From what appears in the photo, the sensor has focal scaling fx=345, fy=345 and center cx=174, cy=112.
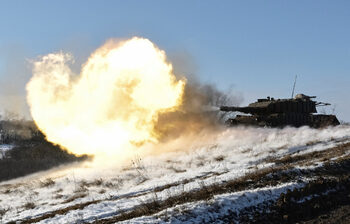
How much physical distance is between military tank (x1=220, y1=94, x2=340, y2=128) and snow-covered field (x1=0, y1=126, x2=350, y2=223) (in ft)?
3.85

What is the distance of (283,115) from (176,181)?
16179mm

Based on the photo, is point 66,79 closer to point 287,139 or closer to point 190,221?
point 287,139

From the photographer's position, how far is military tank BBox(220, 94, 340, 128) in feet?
96.7

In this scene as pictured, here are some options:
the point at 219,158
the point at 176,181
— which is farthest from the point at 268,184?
the point at 219,158

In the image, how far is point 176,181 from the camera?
54.0 feet

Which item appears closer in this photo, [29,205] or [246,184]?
[246,184]

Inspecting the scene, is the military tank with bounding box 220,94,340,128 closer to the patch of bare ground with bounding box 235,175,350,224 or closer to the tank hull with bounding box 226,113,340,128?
the tank hull with bounding box 226,113,340,128

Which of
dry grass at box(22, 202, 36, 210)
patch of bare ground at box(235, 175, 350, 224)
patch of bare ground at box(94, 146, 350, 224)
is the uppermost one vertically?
dry grass at box(22, 202, 36, 210)

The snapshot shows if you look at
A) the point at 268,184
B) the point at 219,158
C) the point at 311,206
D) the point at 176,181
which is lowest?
the point at 311,206

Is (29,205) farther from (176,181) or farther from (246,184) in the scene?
(246,184)

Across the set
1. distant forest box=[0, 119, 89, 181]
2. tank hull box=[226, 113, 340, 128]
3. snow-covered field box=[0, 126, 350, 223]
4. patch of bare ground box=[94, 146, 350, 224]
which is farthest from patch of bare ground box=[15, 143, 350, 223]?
distant forest box=[0, 119, 89, 181]

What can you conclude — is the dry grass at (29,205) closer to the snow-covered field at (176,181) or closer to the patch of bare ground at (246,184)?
the snow-covered field at (176,181)

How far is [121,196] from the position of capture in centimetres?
1530

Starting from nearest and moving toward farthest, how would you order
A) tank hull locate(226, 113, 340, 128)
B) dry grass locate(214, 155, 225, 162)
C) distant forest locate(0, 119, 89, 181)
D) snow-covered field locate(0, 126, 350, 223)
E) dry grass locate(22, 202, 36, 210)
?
snow-covered field locate(0, 126, 350, 223) < dry grass locate(22, 202, 36, 210) < dry grass locate(214, 155, 225, 162) < tank hull locate(226, 113, 340, 128) < distant forest locate(0, 119, 89, 181)
